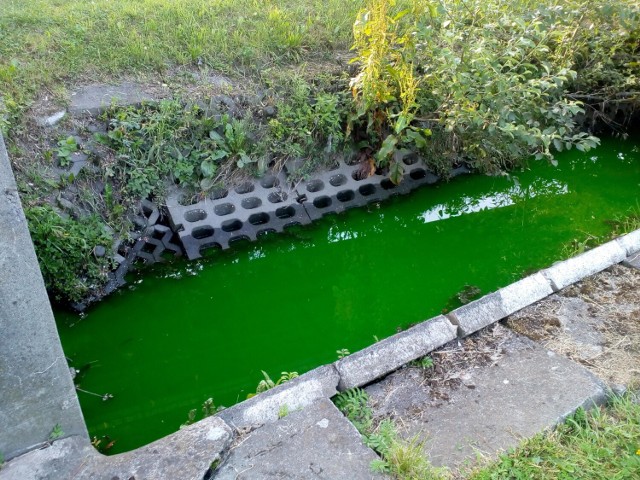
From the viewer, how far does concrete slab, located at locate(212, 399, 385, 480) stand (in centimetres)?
206

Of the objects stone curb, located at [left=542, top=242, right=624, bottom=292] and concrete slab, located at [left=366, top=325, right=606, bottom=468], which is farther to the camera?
stone curb, located at [left=542, top=242, right=624, bottom=292]

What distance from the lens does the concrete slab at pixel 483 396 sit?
7.49ft

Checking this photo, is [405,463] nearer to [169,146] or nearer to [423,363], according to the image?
[423,363]

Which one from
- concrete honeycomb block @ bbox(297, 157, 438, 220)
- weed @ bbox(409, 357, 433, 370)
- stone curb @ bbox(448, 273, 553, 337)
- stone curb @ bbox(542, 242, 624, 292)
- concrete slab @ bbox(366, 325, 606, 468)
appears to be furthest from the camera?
concrete honeycomb block @ bbox(297, 157, 438, 220)

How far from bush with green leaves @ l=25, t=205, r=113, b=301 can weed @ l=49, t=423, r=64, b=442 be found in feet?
5.13

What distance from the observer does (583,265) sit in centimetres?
333

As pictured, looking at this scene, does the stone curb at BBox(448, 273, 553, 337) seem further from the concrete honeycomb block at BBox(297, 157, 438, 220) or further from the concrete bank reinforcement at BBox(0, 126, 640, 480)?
the concrete honeycomb block at BBox(297, 157, 438, 220)

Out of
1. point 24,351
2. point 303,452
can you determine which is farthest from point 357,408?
point 24,351

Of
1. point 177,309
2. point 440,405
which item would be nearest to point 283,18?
point 177,309

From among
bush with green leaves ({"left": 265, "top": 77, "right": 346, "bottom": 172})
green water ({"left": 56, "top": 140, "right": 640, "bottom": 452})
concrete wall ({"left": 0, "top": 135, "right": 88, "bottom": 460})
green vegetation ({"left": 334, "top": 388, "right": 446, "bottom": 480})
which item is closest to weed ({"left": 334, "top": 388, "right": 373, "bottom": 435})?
green vegetation ({"left": 334, "top": 388, "right": 446, "bottom": 480})

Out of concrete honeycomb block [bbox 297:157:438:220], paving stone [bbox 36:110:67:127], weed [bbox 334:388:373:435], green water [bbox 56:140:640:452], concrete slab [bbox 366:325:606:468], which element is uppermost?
paving stone [bbox 36:110:67:127]

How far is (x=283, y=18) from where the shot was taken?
Result: 5309mm

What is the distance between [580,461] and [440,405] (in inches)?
23.6

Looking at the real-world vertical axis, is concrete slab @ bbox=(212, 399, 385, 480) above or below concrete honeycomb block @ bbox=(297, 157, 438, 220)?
above
